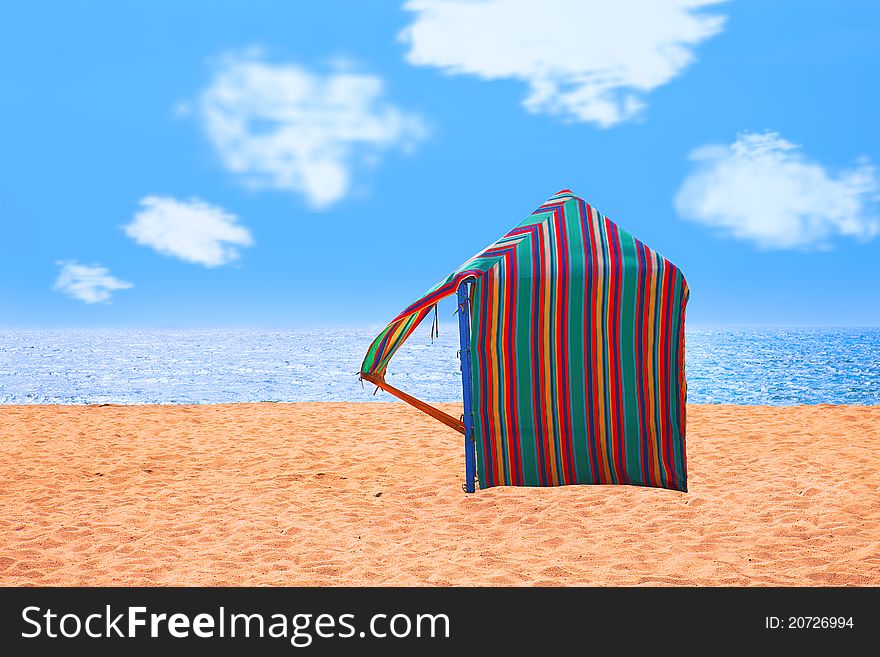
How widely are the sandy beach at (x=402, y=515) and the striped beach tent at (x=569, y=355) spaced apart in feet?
1.60

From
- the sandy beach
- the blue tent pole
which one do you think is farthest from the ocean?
the blue tent pole

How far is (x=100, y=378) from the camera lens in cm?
3600

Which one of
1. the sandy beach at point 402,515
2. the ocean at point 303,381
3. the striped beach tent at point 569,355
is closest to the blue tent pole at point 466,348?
the striped beach tent at point 569,355

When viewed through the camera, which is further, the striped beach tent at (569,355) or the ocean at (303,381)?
the ocean at (303,381)

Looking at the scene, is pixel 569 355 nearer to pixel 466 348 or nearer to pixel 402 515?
pixel 466 348

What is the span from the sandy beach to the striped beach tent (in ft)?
1.60

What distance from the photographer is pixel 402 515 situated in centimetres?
645

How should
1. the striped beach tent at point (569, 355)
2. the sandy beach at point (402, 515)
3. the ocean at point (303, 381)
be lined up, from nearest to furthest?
1. the sandy beach at point (402, 515)
2. the striped beach tent at point (569, 355)
3. the ocean at point (303, 381)

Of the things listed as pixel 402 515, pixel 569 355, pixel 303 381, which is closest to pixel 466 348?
pixel 569 355

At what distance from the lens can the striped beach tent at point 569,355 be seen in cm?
622

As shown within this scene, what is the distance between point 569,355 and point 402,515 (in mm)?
1855

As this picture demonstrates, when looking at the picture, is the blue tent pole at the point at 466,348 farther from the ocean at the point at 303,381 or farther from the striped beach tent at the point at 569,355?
the ocean at the point at 303,381

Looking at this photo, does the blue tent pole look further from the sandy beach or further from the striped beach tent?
the sandy beach
